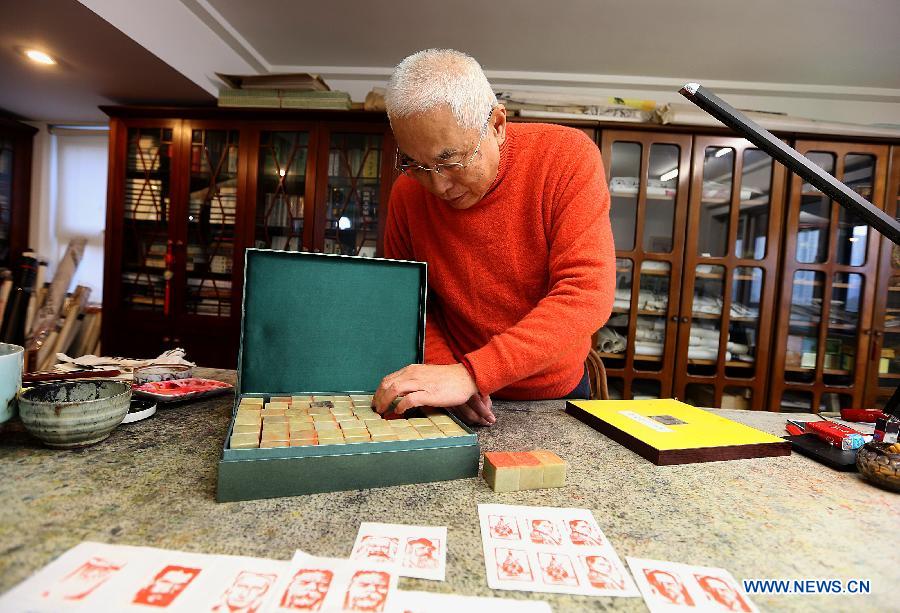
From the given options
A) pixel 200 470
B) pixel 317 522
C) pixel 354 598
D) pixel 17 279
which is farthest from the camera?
pixel 17 279

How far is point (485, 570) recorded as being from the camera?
48cm

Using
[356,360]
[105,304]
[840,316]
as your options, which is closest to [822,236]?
[840,316]

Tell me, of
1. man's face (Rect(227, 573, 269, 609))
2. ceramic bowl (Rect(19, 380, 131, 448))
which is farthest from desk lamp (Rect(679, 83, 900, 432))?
ceramic bowl (Rect(19, 380, 131, 448))

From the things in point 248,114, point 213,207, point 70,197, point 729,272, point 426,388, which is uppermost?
point 248,114

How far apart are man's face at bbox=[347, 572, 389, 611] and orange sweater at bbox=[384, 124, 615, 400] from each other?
1.78 feet

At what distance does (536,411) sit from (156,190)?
10.7ft

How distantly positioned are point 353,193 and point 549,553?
292 centimetres

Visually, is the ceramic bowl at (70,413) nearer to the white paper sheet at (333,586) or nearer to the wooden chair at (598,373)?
the white paper sheet at (333,586)

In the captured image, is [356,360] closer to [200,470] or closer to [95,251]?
[200,470]

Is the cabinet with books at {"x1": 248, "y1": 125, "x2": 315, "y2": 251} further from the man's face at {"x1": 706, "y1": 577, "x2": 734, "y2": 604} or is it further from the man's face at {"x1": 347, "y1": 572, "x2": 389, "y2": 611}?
the man's face at {"x1": 706, "y1": 577, "x2": 734, "y2": 604}

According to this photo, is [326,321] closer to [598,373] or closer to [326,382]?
[326,382]

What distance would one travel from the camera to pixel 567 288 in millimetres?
967

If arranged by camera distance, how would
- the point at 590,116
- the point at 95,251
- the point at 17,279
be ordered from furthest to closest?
the point at 95,251 < the point at 17,279 < the point at 590,116

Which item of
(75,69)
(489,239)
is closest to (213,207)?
(75,69)
